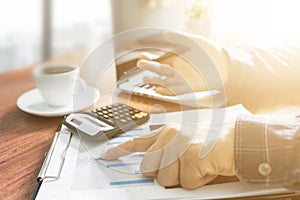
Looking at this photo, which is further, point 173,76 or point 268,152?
point 173,76

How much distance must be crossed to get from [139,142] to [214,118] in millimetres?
169

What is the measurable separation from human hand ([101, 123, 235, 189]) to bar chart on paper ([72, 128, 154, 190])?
0.06 ft

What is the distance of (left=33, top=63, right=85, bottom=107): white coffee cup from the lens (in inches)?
28.5

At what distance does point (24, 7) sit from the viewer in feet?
5.39

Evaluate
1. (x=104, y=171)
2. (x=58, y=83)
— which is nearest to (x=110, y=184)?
(x=104, y=171)

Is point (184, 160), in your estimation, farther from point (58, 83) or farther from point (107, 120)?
point (58, 83)

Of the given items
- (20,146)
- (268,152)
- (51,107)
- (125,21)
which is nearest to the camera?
(268,152)

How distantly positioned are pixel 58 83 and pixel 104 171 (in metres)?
0.26

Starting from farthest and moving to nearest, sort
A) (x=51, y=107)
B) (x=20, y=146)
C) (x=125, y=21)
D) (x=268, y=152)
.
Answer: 1. (x=125, y=21)
2. (x=51, y=107)
3. (x=20, y=146)
4. (x=268, y=152)

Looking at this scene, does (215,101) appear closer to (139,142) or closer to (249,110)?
(249,110)

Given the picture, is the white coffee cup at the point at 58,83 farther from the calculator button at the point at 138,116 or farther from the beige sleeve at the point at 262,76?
the beige sleeve at the point at 262,76

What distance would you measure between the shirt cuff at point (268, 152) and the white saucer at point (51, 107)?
0.35 m

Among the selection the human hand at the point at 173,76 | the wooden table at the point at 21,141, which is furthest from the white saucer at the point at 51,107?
the human hand at the point at 173,76

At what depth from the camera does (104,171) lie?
528 millimetres
